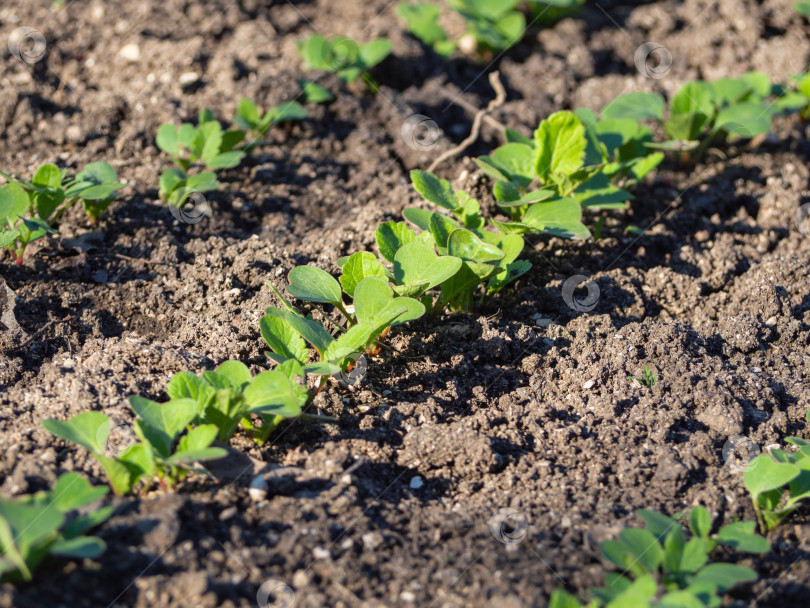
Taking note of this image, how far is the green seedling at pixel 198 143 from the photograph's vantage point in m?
2.68

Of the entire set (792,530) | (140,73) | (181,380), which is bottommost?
(792,530)

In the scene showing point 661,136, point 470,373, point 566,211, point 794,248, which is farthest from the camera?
point 661,136

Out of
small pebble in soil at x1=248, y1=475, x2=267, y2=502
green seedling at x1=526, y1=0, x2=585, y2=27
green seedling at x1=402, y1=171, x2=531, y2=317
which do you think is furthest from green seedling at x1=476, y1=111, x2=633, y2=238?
green seedling at x1=526, y1=0, x2=585, y2=27

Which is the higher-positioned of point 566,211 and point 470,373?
point 566,211

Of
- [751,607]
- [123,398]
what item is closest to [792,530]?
[751,607]

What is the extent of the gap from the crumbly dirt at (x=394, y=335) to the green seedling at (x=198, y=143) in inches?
6.3

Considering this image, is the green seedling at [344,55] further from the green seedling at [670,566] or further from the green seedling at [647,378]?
the green seedling at [670,566]

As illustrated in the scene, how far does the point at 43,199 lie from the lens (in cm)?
231

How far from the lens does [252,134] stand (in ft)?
9.87

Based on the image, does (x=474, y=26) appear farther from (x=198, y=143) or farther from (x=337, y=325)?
(x=337, y=325)

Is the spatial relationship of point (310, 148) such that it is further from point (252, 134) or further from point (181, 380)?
point (181, 380)

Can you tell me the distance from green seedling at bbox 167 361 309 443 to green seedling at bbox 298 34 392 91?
6.38 feet

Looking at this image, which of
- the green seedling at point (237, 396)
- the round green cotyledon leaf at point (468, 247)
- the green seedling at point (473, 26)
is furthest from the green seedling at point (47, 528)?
the green seedling at point (473, 26)

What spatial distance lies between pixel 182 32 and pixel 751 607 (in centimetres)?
333
